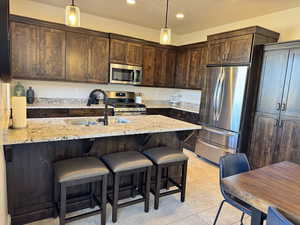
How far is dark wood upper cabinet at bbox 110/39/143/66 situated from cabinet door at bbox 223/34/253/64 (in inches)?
78.4

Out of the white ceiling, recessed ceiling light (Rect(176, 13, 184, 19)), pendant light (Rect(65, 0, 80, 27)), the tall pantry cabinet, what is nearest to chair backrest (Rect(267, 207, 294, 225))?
pendant light (Rect(65, 0, 80, 27))

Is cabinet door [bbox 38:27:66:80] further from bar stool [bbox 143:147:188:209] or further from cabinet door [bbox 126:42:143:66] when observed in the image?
bar stool [bbox 143:147:188:209]

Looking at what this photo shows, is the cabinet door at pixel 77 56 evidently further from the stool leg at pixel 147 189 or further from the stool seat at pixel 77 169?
the stool leg at pixel 147 189

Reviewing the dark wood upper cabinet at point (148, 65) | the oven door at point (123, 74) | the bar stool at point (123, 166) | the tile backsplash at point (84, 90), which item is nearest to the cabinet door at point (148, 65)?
the dark wood upper cabinet at point (148, 65)

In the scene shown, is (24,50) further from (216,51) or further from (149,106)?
(216,51)

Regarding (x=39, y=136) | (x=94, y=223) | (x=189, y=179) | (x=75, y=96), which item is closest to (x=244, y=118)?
(x=189, y=179)

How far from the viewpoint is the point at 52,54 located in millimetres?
3844

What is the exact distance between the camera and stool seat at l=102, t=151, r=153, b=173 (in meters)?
2.02

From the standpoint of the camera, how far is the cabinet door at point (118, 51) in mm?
4383

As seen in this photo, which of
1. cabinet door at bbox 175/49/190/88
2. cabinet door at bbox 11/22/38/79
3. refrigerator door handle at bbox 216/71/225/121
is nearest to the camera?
cabinet door at bbox 11/22/38/79

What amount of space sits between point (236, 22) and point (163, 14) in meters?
1.56

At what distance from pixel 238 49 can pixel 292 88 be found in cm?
104

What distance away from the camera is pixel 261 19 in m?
3.82

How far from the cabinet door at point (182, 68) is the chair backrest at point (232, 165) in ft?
10.6
